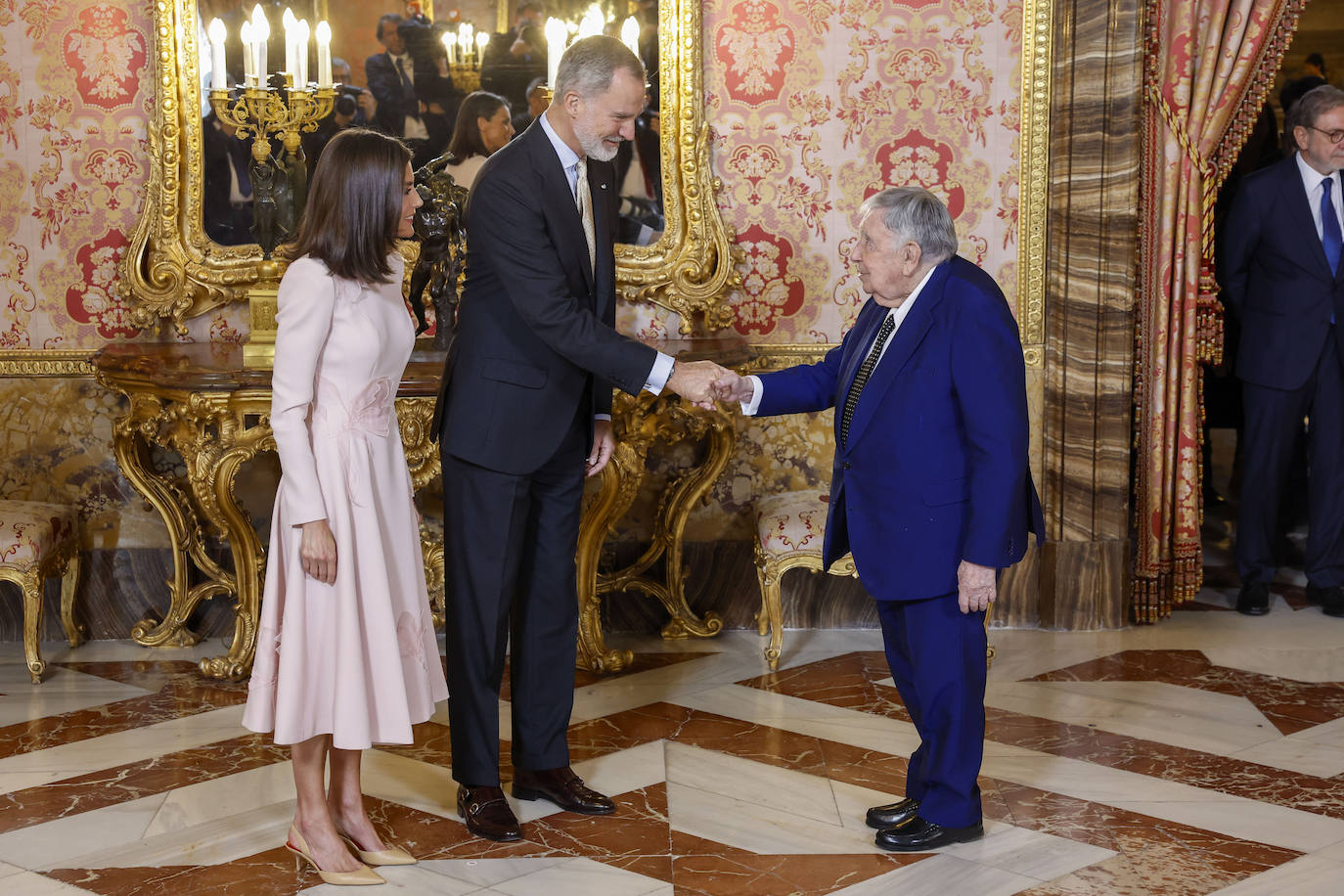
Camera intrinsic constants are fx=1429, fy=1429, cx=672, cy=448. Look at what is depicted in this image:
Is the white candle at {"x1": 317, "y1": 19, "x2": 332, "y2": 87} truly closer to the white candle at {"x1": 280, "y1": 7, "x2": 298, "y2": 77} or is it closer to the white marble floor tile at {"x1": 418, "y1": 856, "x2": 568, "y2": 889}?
the white candle at {"x1": 280, "y1": 7, "x2": 298, "y2": 77}

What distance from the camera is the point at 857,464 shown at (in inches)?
123

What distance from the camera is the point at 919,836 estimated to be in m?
3.17

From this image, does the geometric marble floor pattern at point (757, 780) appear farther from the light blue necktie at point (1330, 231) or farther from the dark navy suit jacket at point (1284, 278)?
the light blue necktie at point (1330, 231)

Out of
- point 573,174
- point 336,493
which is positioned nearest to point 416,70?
point 573,174

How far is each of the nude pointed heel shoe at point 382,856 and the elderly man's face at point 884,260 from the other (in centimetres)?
158

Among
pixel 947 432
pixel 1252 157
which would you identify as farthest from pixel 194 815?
pixel 1252 157

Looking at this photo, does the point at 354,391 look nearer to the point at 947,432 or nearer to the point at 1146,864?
the point at 947,432

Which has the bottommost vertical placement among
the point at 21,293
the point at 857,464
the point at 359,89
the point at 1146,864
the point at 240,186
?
the point at 1146,864

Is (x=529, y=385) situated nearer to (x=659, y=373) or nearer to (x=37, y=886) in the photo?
(x=659, y=373)

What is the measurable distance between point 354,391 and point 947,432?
1244 mm

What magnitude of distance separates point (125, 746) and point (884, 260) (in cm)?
244

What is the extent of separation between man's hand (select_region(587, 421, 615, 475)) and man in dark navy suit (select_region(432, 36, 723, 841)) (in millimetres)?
48

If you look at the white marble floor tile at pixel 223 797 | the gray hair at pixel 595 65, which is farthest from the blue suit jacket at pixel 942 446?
the white marble floor tile at pixel 223 797

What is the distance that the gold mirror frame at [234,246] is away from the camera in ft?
15.7
